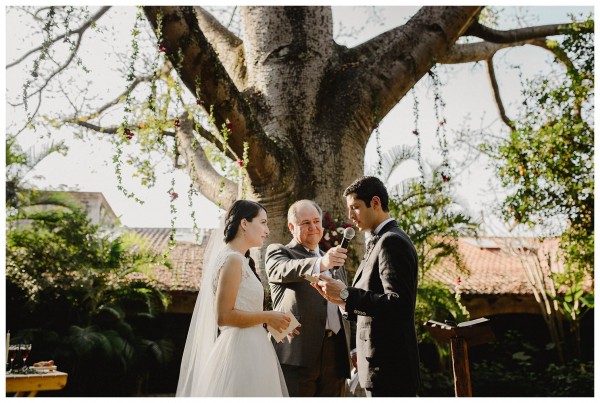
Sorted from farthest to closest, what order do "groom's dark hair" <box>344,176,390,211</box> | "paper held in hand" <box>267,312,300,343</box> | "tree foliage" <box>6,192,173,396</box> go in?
"tree foliage" <box>6,192,173,396</box>
"paper held in hand" <box>267,312,300,343</box>
"groom's dark hair" <box>344,176,390,211</box>

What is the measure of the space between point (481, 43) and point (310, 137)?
358cm

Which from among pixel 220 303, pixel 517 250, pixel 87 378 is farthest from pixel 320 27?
pixel 517 250

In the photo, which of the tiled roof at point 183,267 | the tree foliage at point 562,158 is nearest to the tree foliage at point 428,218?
the tree foliage at point 562,158

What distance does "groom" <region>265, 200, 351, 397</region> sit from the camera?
3449 millimetres

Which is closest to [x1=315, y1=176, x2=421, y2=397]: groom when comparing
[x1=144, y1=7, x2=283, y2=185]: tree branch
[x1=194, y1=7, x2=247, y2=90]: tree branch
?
[x1=144, y1=7, x2=283, y2=185]: tree branch

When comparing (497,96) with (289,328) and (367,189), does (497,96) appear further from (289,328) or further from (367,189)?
(289,328)

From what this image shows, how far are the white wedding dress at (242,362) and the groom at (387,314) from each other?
1.95 ft

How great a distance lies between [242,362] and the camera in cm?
322

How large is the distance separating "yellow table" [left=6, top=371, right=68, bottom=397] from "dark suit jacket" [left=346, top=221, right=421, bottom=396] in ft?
12.2

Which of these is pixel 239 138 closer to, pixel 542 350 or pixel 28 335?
pixel 28 335

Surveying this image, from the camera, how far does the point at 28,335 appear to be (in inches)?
408

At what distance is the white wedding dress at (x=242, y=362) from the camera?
321cm

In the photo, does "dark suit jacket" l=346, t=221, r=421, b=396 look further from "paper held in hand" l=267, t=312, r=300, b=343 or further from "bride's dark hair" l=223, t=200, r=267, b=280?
"bride's dark hair" l=223, t=200, r=267, b=280

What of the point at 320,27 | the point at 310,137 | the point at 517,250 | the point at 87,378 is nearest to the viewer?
the point at 310,137
